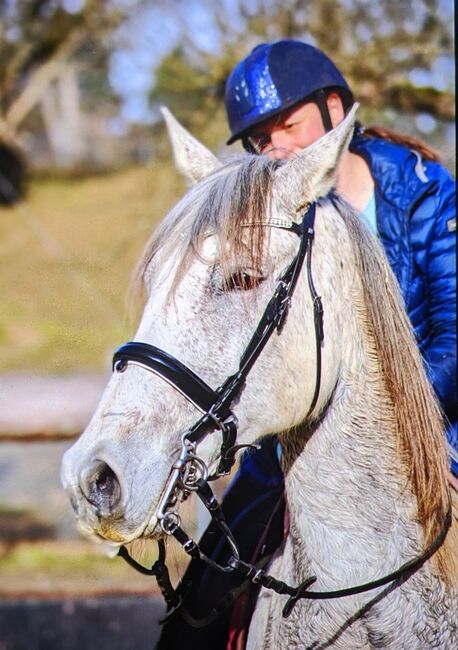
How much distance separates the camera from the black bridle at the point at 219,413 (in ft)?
6.19

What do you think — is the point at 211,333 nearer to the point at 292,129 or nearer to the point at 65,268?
the point at 292,129

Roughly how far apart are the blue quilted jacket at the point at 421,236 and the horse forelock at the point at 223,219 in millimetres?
701

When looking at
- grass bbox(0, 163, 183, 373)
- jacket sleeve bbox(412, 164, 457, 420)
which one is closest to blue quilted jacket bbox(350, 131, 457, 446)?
jacket sleeve bbox(412, 164, 457, 420)

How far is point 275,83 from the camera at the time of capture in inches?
116

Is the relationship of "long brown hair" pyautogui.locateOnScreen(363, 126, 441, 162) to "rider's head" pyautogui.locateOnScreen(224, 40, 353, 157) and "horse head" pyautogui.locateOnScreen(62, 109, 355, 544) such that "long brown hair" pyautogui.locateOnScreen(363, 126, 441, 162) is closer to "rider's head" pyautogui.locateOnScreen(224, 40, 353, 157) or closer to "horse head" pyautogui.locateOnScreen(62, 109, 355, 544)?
"rider's head" pyautogui.locateOnScreen(224, 40, 353, 157)

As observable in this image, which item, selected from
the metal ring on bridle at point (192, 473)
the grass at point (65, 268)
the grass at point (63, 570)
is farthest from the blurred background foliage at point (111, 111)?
the grass at point (63, 570)

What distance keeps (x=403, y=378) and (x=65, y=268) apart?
12765 mm

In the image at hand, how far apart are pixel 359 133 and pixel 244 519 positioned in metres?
1.44

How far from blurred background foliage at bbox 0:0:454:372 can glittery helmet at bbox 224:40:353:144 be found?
2.11 feet

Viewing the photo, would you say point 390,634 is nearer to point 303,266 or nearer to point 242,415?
point 242,415

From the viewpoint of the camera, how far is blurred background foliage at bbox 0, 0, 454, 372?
7645 millimetres

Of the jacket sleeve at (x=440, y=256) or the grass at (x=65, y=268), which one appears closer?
the jacket sleeve at (x=440, y=256)

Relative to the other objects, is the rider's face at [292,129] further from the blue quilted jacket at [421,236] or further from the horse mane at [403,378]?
the horse mane at [403,378]

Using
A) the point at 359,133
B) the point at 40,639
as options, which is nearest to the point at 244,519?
the point at 359,133
